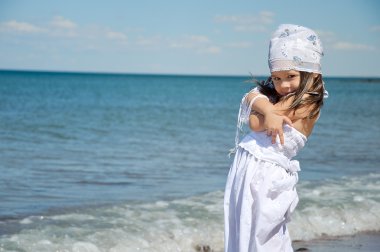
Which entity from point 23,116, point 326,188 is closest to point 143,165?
point 326,188

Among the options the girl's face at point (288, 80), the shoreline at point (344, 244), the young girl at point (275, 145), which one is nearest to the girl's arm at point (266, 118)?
the young girl at point (275, 145)

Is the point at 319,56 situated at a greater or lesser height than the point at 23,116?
greater

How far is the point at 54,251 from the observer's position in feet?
19.6

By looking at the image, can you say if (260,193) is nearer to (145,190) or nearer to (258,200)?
(258,200)

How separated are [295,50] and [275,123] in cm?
38

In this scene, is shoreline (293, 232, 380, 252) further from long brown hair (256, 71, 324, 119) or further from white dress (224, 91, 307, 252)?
long brown hair (256, 71, 324, 119)

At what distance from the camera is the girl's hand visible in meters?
3.29

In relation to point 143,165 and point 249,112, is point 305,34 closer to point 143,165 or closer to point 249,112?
point 249,112

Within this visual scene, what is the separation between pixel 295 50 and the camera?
3393 millimetres

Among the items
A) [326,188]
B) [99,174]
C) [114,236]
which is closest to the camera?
[114,236]

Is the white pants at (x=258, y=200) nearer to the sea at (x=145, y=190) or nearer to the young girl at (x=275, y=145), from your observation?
the young girl at (x=275, y=145)

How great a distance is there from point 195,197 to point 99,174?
271 centimetres

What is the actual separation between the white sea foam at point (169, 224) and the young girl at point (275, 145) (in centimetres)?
289

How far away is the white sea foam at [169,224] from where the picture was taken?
245 inches
